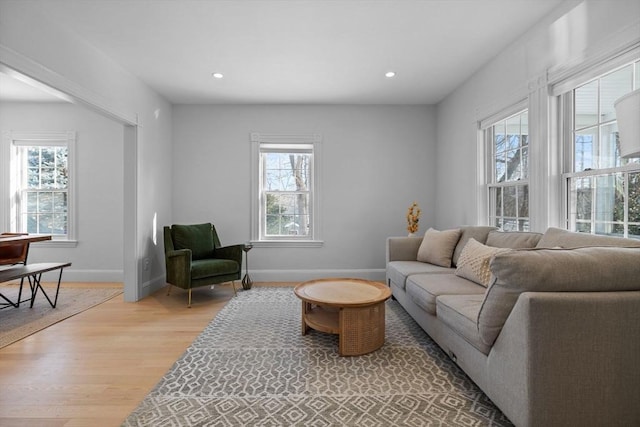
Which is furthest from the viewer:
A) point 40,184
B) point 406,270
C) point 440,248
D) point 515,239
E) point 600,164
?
point 40,184

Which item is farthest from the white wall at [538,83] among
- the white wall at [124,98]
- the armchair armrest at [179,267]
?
the white wall at [124,98]

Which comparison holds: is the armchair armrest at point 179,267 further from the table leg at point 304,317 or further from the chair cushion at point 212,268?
the table leg at point 304,317

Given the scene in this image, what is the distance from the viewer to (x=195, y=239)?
13.7ft

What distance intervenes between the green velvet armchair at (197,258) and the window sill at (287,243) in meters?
0.60

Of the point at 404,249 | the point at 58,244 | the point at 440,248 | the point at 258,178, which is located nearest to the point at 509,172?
the point at 440,248

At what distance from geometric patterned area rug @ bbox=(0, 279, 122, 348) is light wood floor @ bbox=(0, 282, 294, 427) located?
13 cm

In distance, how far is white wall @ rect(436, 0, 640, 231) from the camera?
210 centimetres

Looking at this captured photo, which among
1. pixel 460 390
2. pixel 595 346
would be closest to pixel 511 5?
pixel 595 346

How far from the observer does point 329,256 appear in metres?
4.84

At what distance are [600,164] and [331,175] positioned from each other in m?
3.13

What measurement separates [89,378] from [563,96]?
13.4 feet

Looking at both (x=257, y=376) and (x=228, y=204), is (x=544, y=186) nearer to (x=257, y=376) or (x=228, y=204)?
(x=257, y=376)

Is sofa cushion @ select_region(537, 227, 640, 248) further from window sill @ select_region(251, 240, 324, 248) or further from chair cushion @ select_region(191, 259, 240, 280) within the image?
chair cushion @ select_region(191, 259, 240, 280)

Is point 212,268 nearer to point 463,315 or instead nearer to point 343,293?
point 343,293
